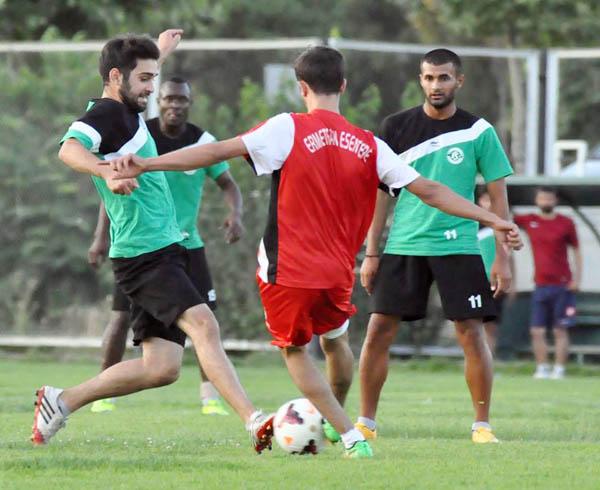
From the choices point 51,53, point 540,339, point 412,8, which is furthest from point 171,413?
point 412,8

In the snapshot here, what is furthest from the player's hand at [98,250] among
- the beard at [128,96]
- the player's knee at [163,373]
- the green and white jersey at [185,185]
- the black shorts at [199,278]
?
the beard at [128,96]

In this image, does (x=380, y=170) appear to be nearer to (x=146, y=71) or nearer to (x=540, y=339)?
(x=146, y=71)

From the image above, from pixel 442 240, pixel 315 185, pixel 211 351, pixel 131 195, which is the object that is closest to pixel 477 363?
pixel 442 240

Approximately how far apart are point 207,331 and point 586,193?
982 centimetres

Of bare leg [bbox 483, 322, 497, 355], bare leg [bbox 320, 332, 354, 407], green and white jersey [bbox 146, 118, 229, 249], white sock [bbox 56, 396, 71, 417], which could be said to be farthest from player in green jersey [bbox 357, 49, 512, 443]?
bare leg [bbox 483, 322, 497, 355]

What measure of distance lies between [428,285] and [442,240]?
0.30 meters

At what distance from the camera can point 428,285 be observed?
9.05 m

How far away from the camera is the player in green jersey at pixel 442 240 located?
8828 millimetres

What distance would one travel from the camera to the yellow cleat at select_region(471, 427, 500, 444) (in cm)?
877

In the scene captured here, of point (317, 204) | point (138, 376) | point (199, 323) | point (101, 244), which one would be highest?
point (317, 204)

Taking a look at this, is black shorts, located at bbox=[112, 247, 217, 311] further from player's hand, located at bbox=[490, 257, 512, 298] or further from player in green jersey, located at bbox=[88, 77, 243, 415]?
player's hand, located at bbox=[490, 257, 512, 298]

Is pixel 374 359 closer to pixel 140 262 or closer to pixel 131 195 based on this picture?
pixel 140 262

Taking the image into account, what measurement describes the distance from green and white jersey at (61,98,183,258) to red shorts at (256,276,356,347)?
802 millimetres

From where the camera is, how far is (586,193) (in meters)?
17.0
